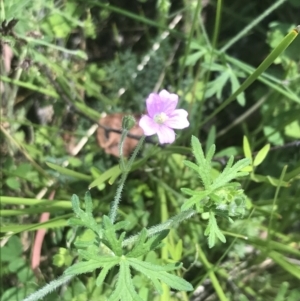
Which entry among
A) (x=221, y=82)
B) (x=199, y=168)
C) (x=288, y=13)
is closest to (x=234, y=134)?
(x=221, y=82)

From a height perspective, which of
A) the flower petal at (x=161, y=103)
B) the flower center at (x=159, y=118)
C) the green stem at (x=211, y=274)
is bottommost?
the green stem at (x=211, y=274)

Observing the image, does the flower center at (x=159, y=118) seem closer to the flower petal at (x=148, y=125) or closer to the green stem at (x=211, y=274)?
the flower petal at (x=148, y=125)

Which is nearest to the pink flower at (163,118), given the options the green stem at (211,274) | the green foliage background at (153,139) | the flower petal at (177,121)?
the flower petal at (177,121)

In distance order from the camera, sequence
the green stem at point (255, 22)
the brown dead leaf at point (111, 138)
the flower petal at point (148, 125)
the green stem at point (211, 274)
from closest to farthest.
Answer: the flower petal at point (148, 125) < the green stem at point (211, 274) < the green stem at point (255, 22) < the brown dead leaf at point (111, 138)

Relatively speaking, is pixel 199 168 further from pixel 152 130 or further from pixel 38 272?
pixel 38 272

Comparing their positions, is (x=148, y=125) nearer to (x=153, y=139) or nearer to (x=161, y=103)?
(x=161, y=103)

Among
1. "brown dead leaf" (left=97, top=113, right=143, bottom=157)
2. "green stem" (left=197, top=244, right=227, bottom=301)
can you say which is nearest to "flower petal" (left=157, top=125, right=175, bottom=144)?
"green stem" (left=197, top=244, right=227, bottom=301)

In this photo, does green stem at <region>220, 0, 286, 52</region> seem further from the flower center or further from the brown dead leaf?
the flower center

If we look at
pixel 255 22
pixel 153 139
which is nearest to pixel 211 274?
pixel 153 139
